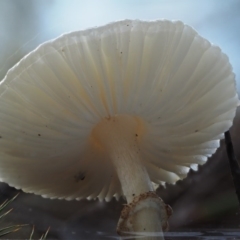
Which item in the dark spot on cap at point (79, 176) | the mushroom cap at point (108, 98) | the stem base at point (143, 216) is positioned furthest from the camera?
the dark spot on cap at point (79, 176)

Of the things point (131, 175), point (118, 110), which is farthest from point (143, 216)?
point (118, 110)

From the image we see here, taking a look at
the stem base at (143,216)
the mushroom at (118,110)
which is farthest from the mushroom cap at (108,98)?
the stem base at (143,216)

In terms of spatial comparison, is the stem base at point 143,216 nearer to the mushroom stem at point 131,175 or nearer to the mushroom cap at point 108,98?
the mushroom stem at point 131,175

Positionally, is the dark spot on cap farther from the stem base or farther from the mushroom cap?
the stem base

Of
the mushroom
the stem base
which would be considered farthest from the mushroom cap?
the stem base

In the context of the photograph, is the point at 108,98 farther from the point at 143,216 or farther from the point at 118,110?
the point at 143,216

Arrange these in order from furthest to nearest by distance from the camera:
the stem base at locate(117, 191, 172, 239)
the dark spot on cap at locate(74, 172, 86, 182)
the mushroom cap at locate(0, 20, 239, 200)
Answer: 1. the dark spot on cap at locate(74, 172, 86, 182)
2. the stem base at locate(117, 191, 172, 239)
3. the mushroom cap at locate(0, 20, 239, 200)

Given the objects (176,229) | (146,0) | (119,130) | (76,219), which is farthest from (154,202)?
(146,0)
